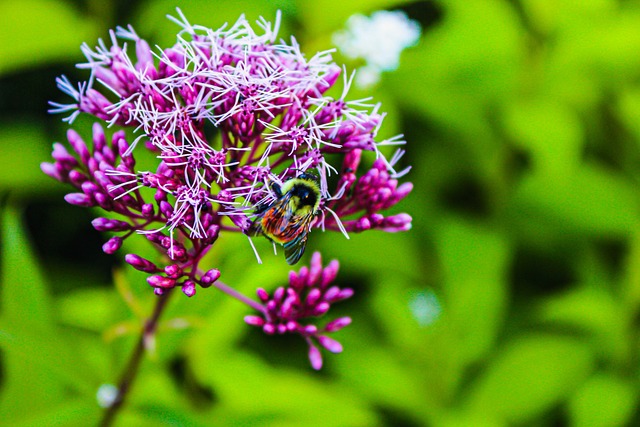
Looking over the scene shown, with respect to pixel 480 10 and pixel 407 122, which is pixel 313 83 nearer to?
pixel 480 10

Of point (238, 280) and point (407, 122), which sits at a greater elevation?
point (407, 122)

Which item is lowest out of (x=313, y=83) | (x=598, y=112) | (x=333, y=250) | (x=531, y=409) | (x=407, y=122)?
(x=531, y=409)

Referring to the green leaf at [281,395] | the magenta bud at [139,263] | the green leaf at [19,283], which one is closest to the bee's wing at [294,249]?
the magenta bud at [139,263]

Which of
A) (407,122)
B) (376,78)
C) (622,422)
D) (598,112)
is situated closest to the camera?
(622,422)

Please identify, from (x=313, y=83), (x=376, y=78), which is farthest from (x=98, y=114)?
(x=376, y=78)

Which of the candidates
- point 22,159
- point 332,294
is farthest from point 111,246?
point 22,159

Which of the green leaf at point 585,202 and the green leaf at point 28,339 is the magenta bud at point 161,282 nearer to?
the green leaf at point 28,339

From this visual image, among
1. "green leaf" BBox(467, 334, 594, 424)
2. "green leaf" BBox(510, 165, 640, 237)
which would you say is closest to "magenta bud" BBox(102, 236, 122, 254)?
"green leaf" BBox(467, 334, 594, 424)
